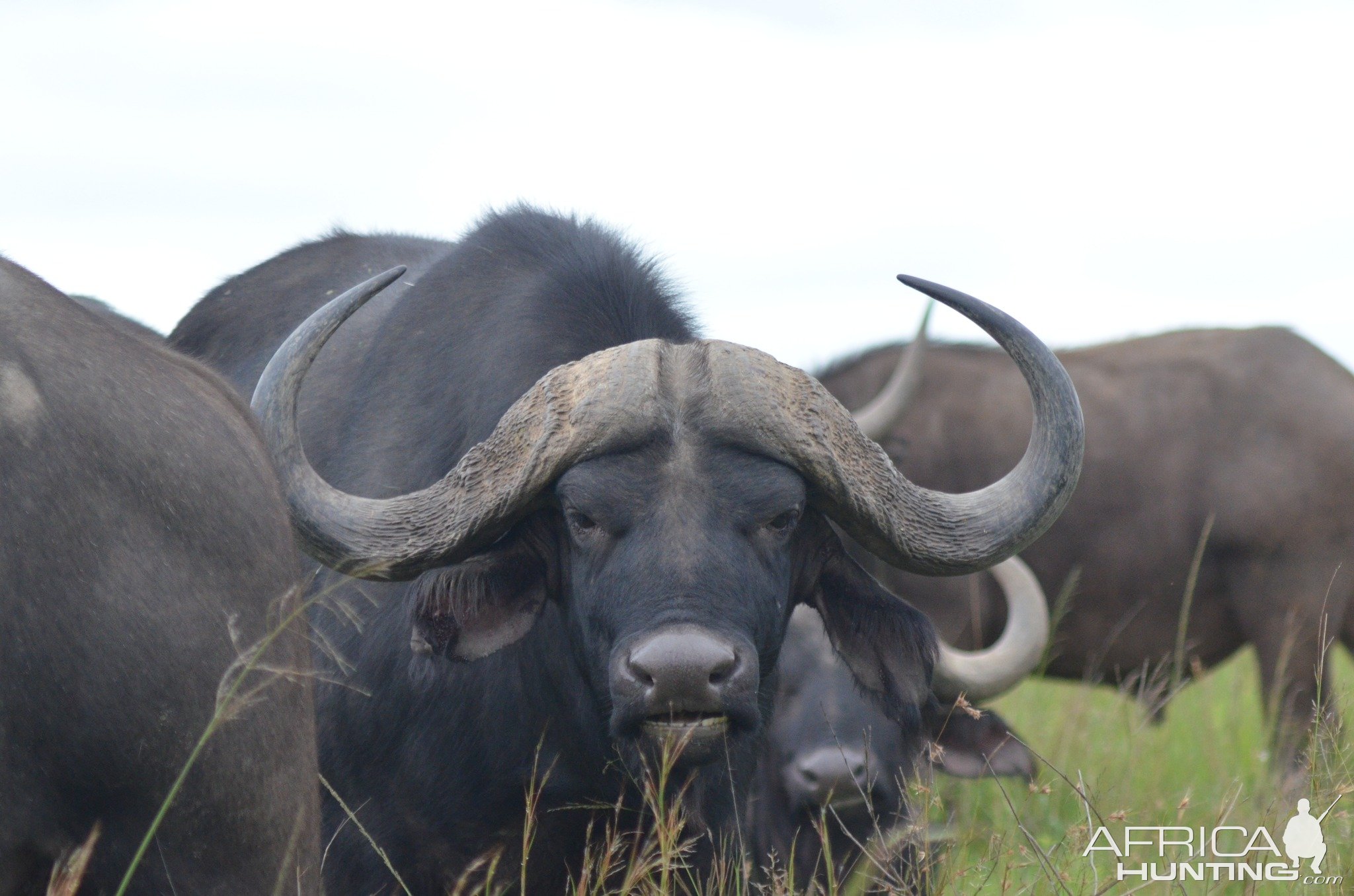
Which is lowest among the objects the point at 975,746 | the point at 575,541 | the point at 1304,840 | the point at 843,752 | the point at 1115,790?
the point at 1115,790

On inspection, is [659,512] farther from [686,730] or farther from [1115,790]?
[1115,790]

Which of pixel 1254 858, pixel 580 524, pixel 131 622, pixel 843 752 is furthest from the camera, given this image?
pixel 843 752

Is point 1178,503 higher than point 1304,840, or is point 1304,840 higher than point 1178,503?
point 1304,840

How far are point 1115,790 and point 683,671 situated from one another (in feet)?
11.6

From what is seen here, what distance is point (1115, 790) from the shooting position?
5.97m

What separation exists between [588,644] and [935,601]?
4.34m

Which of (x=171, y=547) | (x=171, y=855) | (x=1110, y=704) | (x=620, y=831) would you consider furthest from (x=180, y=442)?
(x=1110, y=704)

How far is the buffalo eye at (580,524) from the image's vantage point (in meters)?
Answer: 3.38

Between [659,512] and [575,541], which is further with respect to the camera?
[575,541]

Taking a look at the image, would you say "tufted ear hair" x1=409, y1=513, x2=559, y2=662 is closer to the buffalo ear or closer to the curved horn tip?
the curved horn tip

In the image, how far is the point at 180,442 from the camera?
2.29 m

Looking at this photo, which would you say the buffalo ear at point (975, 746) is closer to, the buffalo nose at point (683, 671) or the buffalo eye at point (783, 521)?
the buffalo eye at point (783, 521)

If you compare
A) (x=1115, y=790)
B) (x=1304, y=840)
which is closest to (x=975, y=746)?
(x=1115, y=790)

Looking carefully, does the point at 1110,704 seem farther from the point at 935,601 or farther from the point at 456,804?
the point at 456,804
